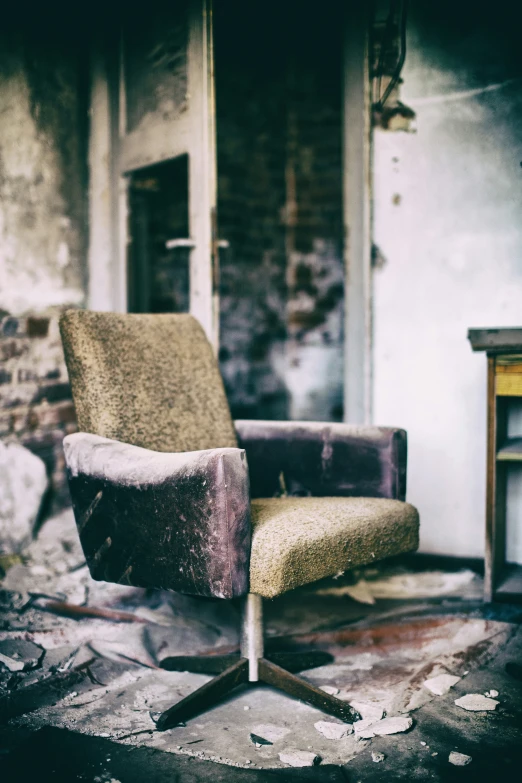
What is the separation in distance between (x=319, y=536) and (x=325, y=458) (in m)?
0.47

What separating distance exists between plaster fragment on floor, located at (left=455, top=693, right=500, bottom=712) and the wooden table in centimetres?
56

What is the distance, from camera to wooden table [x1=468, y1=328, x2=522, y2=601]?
7.04ft

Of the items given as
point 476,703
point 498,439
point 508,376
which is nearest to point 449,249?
point 508,376

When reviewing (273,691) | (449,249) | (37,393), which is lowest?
(273,691)

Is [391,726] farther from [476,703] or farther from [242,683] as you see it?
[242,683]

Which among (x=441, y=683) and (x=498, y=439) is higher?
(x=498, y=439)

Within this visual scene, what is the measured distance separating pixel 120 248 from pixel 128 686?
186cm

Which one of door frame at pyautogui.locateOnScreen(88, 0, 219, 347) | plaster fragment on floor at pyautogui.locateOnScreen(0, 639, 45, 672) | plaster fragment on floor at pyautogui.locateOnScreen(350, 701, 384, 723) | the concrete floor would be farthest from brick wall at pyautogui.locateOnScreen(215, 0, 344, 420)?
plaster fragment on floor at pyautogui.locateOnScreen(350, 701, 384, 723)

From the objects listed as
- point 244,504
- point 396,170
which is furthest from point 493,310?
point 244,504

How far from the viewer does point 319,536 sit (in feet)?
5.11

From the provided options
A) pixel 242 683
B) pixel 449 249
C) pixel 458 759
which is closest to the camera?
pixel 458 759

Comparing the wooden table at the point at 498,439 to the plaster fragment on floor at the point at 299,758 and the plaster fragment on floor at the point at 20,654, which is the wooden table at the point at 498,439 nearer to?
the plaster fragment on floor at the point at 299,758

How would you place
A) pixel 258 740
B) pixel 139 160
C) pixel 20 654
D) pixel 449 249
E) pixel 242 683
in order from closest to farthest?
1. pixel 258 740
2. pixel 242 683
3. pixel 20 654
4. pixel 449 249
5. pixel 139 160

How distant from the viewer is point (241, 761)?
146cm
